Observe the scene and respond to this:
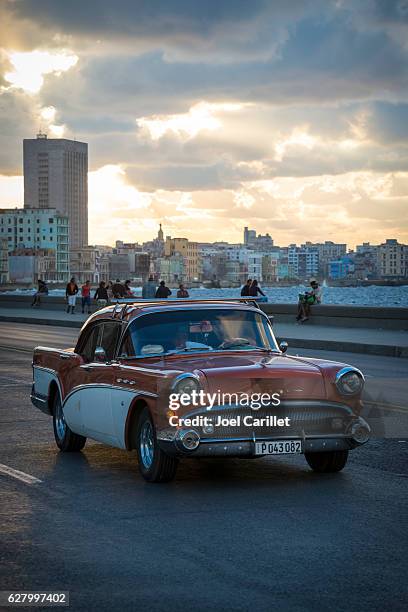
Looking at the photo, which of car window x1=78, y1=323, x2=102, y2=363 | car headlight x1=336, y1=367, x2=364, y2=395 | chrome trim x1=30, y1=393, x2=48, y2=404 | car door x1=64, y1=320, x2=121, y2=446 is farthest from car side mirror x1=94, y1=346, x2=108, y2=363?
car headlight x1=336, y1=367, x2=364, y2=395

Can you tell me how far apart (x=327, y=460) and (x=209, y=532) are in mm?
2426

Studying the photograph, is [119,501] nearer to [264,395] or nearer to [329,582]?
[264,395]

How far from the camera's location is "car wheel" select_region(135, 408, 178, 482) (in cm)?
922

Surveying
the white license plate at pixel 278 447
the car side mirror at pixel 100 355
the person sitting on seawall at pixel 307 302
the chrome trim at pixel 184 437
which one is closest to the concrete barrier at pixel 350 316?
the person sitting on seawall at pixel 307 302

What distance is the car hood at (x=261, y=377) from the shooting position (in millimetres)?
9047

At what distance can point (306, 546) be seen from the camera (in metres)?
7.12

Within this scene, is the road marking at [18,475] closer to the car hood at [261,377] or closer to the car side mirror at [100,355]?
the car side mirror at [100,355]

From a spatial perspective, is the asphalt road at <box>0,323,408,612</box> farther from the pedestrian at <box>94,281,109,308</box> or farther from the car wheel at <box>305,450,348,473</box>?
the pedestrian at <box>94,281,109,308</box>

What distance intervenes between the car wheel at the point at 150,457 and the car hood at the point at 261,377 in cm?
55

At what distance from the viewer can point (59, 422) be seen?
11.6m

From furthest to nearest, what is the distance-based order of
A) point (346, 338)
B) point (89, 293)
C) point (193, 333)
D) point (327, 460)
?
point (89, 293)
point (346, 338)
point (193, 333)
point (327, 460)

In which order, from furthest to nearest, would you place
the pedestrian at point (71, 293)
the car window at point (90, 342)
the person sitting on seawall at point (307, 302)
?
the pedestrian at point (71, 293) → the person sitting on seawall at point (307, 302) → the car window at point (90, 342)

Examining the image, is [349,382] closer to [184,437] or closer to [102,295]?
[184,437]

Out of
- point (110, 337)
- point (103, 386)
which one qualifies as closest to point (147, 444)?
point (103, 386)
